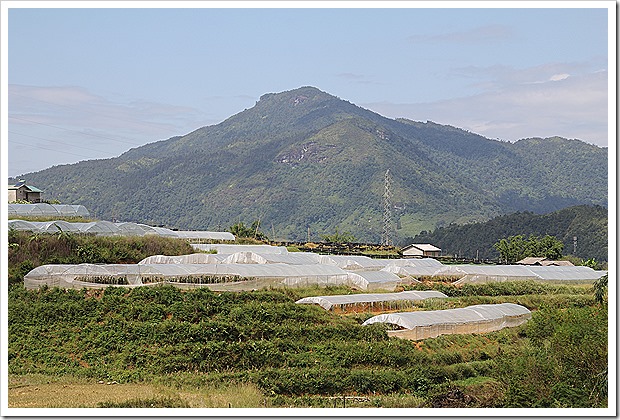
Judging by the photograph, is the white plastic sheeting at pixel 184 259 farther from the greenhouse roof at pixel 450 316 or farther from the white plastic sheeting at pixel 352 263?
the greenhouse roof at pixel 450 316

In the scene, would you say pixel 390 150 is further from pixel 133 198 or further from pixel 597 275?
pixel 597 275

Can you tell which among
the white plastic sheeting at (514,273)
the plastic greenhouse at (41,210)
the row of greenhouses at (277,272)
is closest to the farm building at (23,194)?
the plastic greenhouse at (41,210)

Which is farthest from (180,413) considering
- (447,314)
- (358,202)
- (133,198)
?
(133,198)

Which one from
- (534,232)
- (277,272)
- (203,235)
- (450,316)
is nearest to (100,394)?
(450,316)

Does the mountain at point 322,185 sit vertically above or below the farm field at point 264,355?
above

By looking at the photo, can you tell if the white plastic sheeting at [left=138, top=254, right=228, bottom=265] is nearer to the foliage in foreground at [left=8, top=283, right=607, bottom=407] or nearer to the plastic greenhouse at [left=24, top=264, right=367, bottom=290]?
the plastic greenhouse at [left=24, top=264, right=367, bottom=290]

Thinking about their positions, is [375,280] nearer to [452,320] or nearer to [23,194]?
[452,320]
